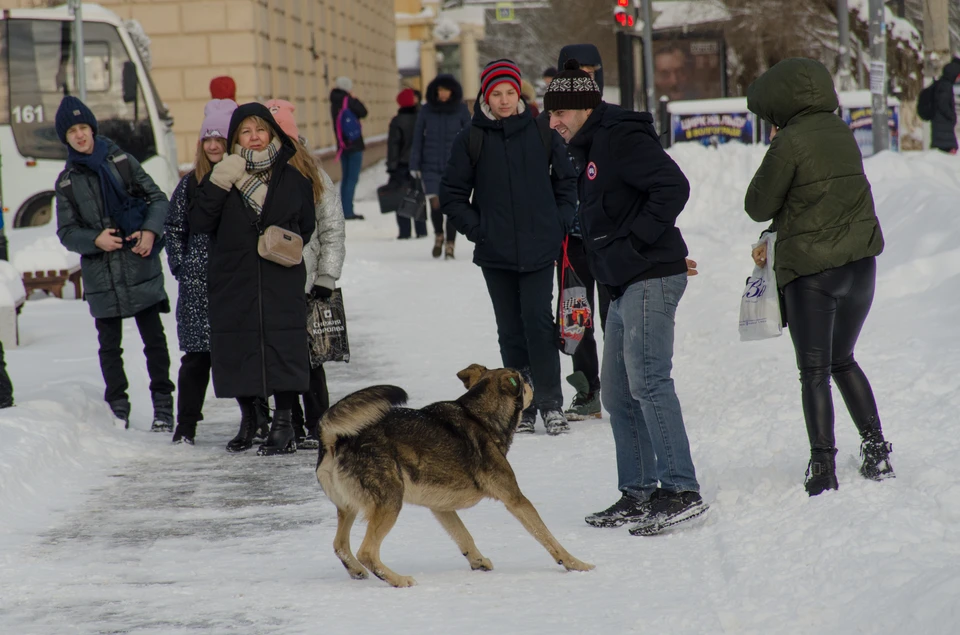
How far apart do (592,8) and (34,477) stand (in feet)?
161

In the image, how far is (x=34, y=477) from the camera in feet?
21.8

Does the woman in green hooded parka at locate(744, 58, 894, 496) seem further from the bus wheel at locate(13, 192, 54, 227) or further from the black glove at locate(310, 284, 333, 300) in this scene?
the bus wheel at locate(13, 192, 54, 227)

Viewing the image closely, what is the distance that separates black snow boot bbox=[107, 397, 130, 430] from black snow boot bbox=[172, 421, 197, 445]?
21.5 inches

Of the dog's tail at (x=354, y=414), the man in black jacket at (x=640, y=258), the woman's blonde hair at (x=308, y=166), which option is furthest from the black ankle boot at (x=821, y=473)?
the woman's blonde hair at (x=308, y=166)

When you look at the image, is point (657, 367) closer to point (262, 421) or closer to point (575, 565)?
point (575, 565)

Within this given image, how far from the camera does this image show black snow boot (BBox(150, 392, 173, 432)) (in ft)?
27.0

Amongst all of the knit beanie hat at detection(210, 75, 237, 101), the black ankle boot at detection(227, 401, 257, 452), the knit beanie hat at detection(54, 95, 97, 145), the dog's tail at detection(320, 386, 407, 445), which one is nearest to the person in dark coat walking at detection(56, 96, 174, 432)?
the knit beanie hat at detection(54, 95, 97, 145)

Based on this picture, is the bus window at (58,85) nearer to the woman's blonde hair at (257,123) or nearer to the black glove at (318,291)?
the black glove at (318,291)

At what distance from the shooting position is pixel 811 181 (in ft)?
17.3

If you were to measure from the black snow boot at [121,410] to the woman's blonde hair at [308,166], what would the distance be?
195cm

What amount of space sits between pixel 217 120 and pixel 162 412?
6.44 feet

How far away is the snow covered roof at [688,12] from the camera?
42.0m

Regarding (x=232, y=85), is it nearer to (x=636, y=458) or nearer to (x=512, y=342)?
(x=512, y=342)

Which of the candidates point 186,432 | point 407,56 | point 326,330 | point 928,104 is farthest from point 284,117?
point 407,56
